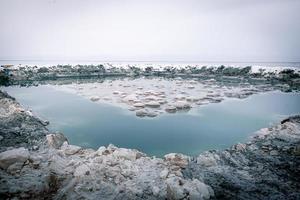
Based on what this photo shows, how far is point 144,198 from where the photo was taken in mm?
3352

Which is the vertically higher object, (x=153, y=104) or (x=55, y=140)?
(x=55, y=140)

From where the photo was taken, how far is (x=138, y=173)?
3.96m

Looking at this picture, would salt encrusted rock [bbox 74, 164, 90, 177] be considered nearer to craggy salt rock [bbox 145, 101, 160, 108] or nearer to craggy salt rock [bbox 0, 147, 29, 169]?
craggy salt rock [bbox 0, 147, 29, 169]

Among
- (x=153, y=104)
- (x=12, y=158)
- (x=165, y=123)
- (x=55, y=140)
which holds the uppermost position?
(x=12, y=158)

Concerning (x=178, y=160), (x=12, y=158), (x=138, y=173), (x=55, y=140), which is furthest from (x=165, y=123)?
(x=12, y=158)

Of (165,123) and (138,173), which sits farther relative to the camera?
(165,123)

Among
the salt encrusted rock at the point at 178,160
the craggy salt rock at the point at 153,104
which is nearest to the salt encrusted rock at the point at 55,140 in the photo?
the salt encrusted rock at the point at 178,160

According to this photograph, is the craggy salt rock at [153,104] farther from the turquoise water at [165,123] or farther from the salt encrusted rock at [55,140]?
the salt encrusted rock at [55,140]

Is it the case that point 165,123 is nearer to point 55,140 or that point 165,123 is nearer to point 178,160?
point 178,160

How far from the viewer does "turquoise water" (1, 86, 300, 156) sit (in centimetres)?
684

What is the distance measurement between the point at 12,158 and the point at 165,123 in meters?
5.65

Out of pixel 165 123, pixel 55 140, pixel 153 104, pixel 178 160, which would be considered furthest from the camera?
pixel 153 104

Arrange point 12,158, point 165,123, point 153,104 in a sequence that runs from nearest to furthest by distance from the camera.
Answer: point 12,158
point 165,123
point 153,104

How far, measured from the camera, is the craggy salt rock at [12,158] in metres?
3.61
